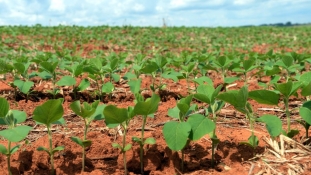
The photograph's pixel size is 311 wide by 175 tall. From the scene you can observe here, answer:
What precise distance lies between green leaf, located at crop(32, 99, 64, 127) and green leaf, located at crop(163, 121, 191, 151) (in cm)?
62

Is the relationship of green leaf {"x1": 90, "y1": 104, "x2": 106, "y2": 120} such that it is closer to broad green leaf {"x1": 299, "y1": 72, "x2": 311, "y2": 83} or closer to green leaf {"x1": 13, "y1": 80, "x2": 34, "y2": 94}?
broad green leaf {"x1": 299, "y1": 72, "x2": 311, "y2": 83}

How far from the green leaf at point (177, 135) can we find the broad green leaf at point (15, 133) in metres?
0.79

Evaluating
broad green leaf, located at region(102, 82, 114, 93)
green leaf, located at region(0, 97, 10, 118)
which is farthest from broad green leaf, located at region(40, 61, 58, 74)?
green leaf, located at region(0, 97, 10, 118)

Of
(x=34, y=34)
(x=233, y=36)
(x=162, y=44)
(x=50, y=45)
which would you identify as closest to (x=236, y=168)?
(x=50, y=45)

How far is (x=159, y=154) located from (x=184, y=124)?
51cm

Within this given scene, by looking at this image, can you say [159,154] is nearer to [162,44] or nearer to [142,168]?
[142,168]

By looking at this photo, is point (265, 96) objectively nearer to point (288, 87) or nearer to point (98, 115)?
point (288, 87)

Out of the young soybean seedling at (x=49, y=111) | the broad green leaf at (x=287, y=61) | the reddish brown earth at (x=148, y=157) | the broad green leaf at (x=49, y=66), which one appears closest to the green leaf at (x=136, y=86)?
the reddish brown earth at (x=148, y=157)

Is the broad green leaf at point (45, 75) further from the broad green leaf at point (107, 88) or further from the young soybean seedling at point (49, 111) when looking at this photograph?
the young soybean seedling at point (49, 111)

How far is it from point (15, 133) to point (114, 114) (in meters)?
0.55

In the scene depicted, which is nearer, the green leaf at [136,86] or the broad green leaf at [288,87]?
the broad green leaf at [288,87]

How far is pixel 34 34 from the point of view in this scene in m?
16.8

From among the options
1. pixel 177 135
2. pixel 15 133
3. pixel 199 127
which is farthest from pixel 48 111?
pixel 199 127

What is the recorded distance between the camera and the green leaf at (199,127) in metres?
2.04
